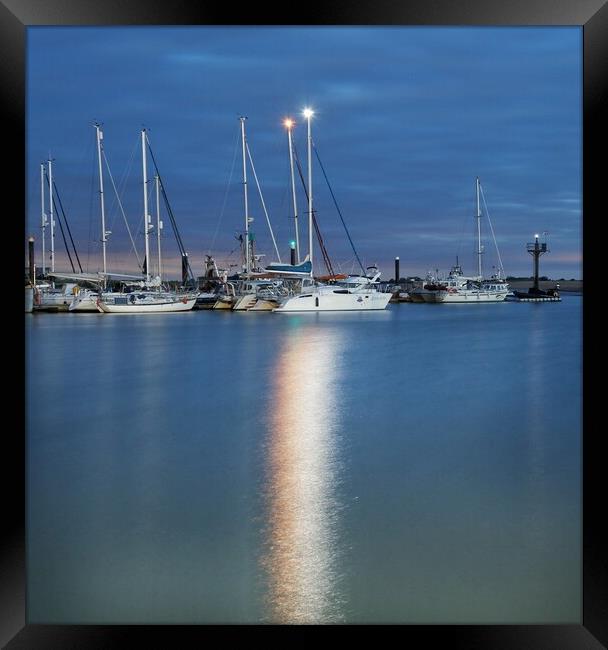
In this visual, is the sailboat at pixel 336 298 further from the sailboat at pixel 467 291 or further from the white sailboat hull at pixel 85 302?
the sailboat at pixel 467 291

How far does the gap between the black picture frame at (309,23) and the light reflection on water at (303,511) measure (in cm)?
74

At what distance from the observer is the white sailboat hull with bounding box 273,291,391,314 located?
2909cm

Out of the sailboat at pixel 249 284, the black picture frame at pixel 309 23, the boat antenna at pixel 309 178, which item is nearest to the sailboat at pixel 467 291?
the sailboat at pixel 249 284

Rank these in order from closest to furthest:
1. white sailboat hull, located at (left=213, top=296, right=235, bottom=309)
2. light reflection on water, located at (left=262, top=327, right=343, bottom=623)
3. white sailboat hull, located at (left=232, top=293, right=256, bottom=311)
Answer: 1. light reflection on water, located at (left=262, top=327, right=343, bottom=623)
2. white sailboat hull, located at (left=232, top=293, right=256, bottom=311)
3. white sailboat hull, located at (left=213, top=296, right=235, bottom=309)

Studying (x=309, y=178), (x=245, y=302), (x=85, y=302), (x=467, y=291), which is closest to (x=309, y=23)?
(x=309, y=178)

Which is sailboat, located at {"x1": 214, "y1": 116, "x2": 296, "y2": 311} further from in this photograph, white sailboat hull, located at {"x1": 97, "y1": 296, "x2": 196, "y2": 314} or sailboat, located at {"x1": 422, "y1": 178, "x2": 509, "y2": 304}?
sailboat, located at {"x1": 422, "y1": 178, "x2": 509, "y2": 304}

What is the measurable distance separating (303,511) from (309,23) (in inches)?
101

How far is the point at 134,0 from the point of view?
1.99 meters

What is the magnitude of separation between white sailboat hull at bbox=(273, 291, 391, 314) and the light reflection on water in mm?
19558

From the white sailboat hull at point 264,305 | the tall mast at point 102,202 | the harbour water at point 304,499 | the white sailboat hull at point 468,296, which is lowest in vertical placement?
the harbour water at point 304,499

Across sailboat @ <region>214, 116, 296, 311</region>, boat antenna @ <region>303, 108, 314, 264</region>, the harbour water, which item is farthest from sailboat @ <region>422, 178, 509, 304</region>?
the harbour water

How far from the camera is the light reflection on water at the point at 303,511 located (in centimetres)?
264

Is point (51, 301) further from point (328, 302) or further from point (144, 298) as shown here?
point (328, 302)

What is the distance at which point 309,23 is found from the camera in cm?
205
